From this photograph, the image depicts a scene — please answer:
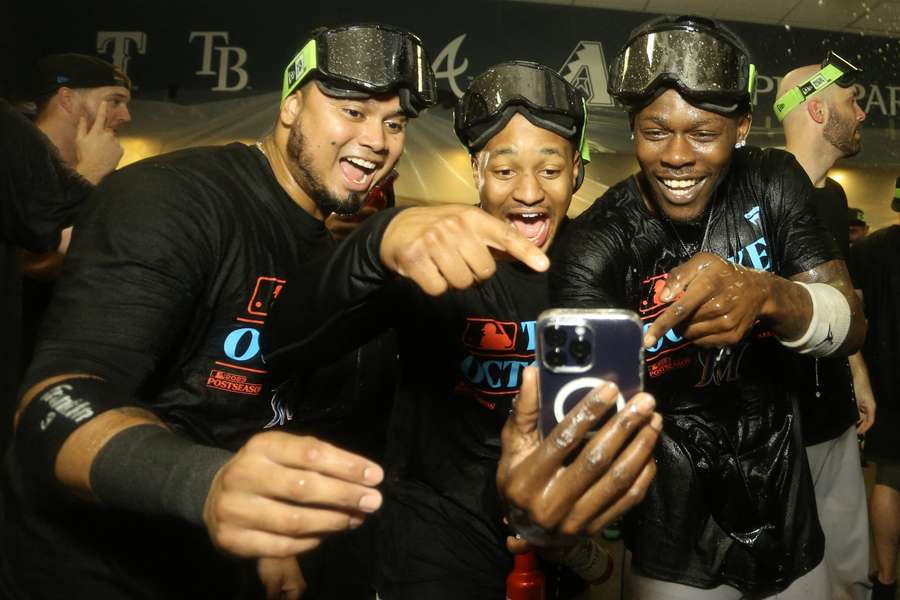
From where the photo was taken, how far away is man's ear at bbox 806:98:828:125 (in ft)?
10.5

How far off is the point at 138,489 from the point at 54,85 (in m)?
3.32

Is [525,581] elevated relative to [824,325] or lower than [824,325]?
lower

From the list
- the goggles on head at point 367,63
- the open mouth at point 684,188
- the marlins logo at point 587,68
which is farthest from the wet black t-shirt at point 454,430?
the marlins logo at point 587,68

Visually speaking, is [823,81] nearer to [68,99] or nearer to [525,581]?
[525,581]

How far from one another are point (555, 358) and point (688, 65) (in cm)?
126

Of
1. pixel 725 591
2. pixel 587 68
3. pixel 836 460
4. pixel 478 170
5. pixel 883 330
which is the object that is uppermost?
pixel 587 68

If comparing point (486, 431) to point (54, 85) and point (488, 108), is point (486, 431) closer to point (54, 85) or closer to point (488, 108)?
point (488, 108)

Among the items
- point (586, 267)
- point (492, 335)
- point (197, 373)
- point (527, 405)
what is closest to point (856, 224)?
point (586, 267)

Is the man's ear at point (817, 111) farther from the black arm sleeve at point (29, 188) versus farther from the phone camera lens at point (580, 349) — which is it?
the black arm sleeve at point (29, 188)

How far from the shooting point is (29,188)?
2.44 m

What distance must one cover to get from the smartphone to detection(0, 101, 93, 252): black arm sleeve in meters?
2.15

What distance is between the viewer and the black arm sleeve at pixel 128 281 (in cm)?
124

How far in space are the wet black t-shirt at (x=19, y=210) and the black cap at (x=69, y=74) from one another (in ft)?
4.07

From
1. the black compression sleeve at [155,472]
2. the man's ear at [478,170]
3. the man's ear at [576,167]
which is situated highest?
the man's ear at [576,167]
